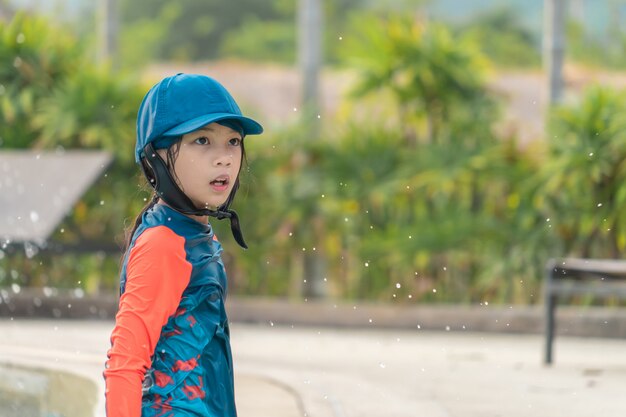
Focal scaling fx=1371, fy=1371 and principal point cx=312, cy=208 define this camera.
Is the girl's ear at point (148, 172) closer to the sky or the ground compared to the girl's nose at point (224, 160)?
closer to the ground

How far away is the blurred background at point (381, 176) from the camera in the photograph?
11.7m

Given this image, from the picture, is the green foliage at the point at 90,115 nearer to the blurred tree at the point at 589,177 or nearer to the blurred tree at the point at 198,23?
the blurred tree at the point at 589,177

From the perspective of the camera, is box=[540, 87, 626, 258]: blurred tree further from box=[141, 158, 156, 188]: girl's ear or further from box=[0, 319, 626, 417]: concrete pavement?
box=[141, 158, 156, 188]: girl's ear

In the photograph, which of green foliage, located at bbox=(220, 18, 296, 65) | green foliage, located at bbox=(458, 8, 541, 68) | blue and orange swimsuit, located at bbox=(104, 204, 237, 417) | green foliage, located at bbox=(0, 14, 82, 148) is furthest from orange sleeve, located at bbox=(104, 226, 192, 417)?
green foliage, located at bbox=(220, 18, 296, 65)

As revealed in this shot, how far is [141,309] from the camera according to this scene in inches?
97.9

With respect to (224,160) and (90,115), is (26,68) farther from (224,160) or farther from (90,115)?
(224,160)

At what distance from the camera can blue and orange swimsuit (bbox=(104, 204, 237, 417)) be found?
8.07ft

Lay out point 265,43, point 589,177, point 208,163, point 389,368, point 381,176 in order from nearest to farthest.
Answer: point 208,163, point 389,368, point 589,177, point 381,176, point 265,43

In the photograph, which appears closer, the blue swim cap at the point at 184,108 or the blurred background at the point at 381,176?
the blue swim cap at the point at 184,108

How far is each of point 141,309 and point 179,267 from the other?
A: 12 centimetres

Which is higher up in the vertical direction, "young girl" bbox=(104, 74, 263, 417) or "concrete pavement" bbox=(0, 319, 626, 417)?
"young girl" bbox=(104, 74, 263, 417)

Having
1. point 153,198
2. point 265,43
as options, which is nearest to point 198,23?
point 265,43

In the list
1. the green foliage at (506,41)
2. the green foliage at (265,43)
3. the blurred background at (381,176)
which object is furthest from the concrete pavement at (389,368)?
the green foliage at (265,43)

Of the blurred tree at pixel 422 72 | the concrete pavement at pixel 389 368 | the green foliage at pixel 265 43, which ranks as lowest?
the concrete pavement at pixel 389 368
